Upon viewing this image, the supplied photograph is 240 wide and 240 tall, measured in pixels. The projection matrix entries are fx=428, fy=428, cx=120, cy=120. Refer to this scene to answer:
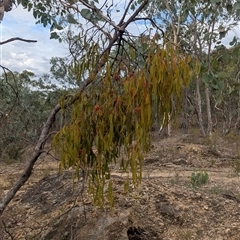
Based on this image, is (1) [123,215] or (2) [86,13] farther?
(1) [123,215]

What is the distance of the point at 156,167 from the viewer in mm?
11102

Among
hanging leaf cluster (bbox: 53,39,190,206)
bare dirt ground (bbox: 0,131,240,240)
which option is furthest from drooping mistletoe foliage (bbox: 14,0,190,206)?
bare dirt ground (bbox: 0,131,240,240)

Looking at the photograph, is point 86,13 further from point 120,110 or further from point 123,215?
point 123,215

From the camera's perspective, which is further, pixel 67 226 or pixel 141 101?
pixel 67 226

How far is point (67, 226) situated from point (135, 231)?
687 mm

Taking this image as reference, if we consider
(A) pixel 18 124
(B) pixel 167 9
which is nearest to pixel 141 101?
(A) pixel 18 124

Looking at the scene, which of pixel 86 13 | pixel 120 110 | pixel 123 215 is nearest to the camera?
pixel 120 110

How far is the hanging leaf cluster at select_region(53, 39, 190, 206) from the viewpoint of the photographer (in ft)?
6.86

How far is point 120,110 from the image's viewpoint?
2.16 meters

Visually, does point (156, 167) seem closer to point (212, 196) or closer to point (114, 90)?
point (212, 196)

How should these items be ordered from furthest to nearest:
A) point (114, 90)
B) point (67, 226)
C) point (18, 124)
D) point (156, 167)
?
point (18, 124), point (156, 167), point (67, 226), point (114, 90)

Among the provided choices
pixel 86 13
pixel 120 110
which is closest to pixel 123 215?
pixel 86 13

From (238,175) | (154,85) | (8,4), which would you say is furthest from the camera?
(238,175)

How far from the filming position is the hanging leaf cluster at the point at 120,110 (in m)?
2.09
